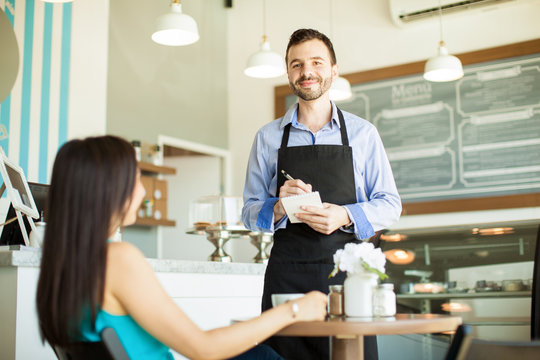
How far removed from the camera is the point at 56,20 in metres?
4.65

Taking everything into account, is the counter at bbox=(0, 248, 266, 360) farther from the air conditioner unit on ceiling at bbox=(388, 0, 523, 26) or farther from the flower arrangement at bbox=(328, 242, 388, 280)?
the air conditioner unit on ceiling at bbox=(388, 0, 523, 26)

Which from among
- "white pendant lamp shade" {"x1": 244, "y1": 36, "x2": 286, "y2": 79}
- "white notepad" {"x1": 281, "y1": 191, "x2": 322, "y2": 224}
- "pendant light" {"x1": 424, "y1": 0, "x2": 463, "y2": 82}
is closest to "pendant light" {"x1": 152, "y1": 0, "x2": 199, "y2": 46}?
"white pendant lamp shade" {"x1": 244, "y1": 36, "x2": 286, "y2": 79}

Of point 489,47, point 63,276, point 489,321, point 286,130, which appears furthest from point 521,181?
point 63,276

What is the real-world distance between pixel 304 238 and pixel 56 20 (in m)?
3.36

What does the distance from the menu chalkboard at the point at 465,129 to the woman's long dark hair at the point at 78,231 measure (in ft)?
14.6

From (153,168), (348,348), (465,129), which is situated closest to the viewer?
(348,348)

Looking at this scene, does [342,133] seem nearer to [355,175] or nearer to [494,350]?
[355,175]

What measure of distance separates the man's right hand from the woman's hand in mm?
514

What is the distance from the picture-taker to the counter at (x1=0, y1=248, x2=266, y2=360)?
6.89ft

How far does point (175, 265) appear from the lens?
9.46 feet

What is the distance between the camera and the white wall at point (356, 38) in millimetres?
5348

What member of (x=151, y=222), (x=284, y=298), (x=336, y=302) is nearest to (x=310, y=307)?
(x=284, y=298)

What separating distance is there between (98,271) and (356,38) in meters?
5.05

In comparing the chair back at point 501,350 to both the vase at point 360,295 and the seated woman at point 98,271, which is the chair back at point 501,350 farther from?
the seated woman at point 98,271
